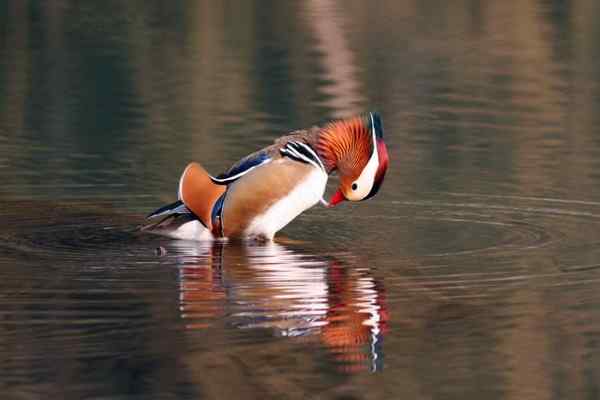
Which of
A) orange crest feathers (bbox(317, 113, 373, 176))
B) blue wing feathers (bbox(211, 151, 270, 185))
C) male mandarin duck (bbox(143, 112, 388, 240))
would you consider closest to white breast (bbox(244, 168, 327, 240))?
male mandarin duck (bbox(143, 112, 388, 240))

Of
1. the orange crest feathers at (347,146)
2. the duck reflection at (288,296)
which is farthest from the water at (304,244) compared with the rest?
the orange crest feathers at (347,146)

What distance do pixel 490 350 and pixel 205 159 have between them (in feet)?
23.7

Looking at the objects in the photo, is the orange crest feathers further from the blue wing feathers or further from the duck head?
the blue wing feathers

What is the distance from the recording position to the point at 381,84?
23.4m

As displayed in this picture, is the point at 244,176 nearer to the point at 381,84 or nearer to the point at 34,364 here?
the point at 34,364

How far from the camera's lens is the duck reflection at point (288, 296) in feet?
29.7

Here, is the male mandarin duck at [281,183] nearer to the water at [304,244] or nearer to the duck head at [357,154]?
the duck head at [357,154]

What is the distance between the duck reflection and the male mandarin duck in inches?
7.9

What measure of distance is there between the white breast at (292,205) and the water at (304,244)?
0.19m

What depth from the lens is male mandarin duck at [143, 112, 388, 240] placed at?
37.4ft

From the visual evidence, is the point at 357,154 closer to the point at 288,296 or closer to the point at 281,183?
the point at 281,183

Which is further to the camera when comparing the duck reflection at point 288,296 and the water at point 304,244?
the duck reflection at point 288,296

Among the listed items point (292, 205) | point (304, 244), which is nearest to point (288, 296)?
point (292, 205)

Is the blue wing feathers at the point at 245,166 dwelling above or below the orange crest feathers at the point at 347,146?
below
